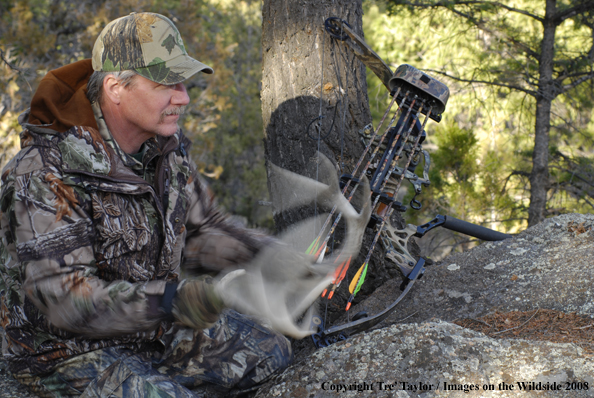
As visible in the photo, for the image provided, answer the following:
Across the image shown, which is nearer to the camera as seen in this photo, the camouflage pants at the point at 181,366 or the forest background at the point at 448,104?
the camouflage pants at the point at 181,366

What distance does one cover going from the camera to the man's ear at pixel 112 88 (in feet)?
7.70

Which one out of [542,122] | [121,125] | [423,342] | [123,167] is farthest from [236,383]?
[542,122]

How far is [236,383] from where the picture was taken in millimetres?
2662

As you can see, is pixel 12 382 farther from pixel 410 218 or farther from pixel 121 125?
pixel 410 218

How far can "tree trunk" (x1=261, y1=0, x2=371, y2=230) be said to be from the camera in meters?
3.59

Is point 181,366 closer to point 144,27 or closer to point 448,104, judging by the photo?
point 144,27

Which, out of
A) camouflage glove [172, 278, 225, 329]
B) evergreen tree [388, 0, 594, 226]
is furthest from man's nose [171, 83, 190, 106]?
evergreen tree [388, 0, 594, 226]

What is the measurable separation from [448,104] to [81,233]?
722 cm

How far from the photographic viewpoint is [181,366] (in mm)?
2643

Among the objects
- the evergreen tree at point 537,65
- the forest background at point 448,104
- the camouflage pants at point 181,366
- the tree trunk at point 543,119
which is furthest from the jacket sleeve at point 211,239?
the tree trunk at point 543,119

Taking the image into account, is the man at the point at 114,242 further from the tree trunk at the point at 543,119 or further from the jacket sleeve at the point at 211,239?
the tree trunk at the point at 543,119

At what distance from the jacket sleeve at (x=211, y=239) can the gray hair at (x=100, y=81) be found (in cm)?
64

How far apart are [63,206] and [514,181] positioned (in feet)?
23.7

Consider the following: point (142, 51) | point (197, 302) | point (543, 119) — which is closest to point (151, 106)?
point (142, 51)
